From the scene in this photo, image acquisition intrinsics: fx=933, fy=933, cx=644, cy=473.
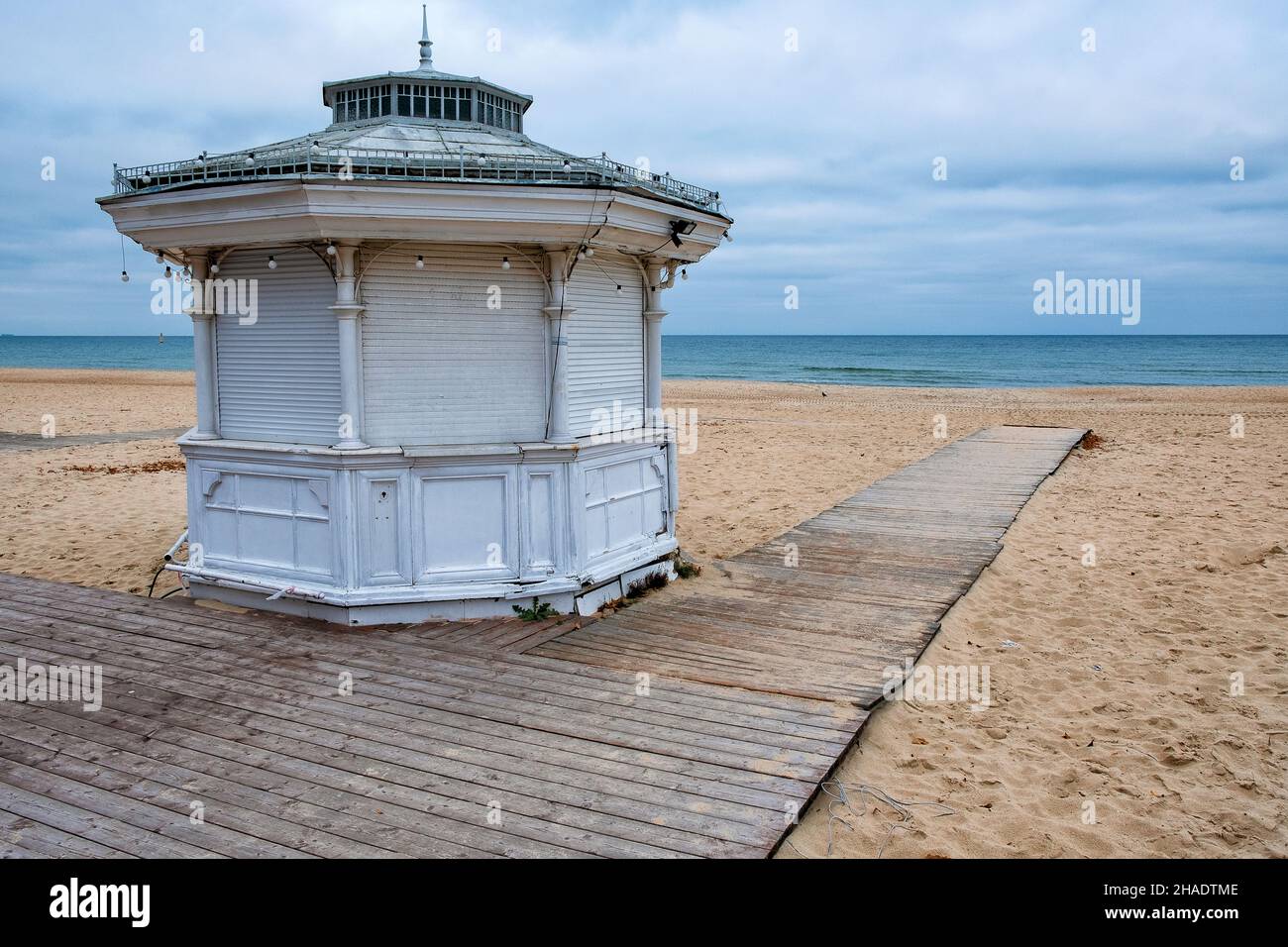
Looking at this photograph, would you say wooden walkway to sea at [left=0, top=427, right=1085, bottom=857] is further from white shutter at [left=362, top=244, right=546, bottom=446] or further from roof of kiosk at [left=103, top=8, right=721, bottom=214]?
roof of kiosk at [left=103, top=8, right=721, bottom=214]

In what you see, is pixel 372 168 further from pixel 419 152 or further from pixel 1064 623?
pixel 1064 623

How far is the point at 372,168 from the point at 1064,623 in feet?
22.4

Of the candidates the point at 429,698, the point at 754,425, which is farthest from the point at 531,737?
the point at 754,425

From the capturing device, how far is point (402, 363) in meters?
7.37

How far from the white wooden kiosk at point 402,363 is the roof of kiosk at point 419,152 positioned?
34 millimetres

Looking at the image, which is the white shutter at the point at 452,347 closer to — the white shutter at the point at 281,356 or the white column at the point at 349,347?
the white column at the point at 349,347

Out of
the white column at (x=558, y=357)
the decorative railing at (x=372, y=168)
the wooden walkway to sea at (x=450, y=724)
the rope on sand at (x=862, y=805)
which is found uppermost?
the decorative railing at (x=372, y=168)

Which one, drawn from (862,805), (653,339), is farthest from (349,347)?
(862,805)

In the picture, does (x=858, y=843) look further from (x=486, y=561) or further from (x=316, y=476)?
(x=316, y=476)

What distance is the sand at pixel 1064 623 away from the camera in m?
4.88

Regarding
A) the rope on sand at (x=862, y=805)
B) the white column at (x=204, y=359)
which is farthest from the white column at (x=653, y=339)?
the rope on sand at (x=862, y=805)

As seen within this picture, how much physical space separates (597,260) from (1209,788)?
5852mm

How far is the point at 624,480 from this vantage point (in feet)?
27.8

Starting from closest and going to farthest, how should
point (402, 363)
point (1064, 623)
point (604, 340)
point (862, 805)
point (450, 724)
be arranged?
point (862, 805) → point (450, 724) → point (402, 363) → point (1064, 623) → point (604, 340)
